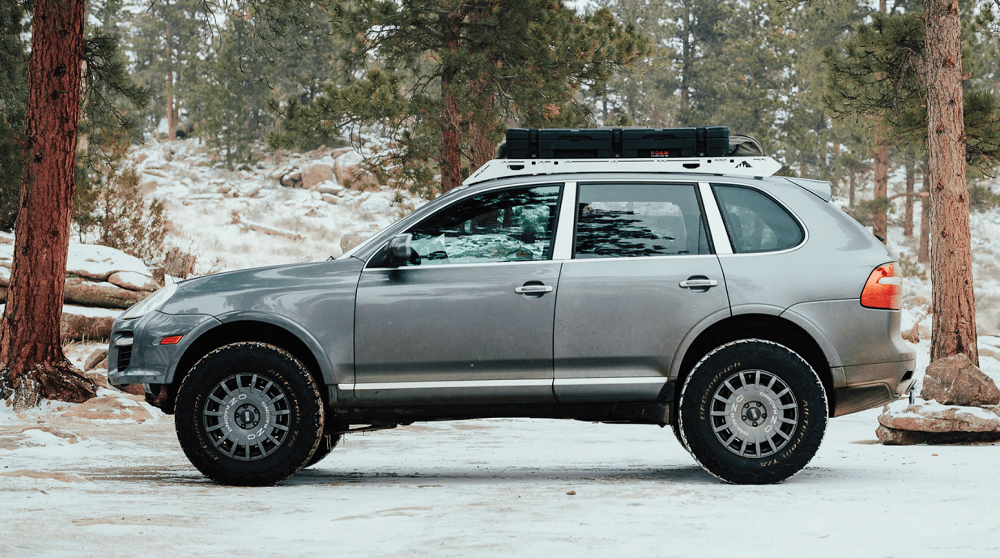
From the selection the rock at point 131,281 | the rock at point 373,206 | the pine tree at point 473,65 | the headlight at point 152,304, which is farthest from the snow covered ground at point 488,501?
the rock at point 373,206

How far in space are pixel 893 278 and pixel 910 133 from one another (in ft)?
37.8

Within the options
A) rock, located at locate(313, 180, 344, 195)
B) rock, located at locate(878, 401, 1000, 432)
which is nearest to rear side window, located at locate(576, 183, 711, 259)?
rock, located at locate(878, 401, 1000, 432)

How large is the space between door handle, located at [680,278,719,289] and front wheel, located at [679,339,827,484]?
369 millimetres

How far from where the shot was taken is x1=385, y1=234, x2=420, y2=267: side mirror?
550 centimetres

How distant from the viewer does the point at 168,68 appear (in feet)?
177

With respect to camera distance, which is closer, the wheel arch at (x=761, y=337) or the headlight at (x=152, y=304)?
the wheel arch at (x=761, y=337)

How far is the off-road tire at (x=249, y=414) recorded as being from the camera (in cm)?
563

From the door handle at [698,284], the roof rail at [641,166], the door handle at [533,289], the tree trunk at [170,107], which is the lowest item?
the door handle at [533,289]

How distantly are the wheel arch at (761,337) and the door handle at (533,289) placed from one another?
0.86 metres

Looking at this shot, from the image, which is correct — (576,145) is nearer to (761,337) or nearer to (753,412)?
(761,337)

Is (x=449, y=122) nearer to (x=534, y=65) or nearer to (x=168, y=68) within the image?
(x=534, y=65)

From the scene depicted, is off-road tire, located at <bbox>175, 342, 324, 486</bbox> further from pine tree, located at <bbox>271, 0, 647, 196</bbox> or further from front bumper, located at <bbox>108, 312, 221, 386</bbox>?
pine tree, located at <bbox>271, 0, 647, 196</bbox>

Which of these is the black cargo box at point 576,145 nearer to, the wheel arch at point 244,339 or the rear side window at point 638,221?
the rear side window at point 638,221

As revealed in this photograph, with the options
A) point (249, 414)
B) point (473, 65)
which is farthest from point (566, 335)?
point (473, 65)
